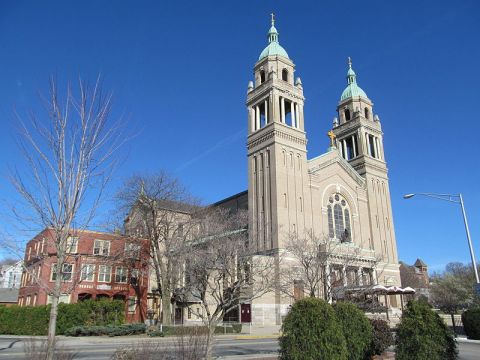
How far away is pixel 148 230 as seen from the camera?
38.1 m

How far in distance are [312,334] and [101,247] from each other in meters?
35.6

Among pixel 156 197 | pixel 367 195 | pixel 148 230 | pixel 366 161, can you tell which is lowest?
pixel 148 230

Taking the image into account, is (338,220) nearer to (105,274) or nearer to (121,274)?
(121,274)

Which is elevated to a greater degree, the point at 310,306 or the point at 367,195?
the point at 367,195

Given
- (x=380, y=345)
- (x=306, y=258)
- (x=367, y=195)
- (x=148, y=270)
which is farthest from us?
(x=367, y=195)

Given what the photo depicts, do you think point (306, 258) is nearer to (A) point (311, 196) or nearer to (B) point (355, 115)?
(A) point (311, 196)

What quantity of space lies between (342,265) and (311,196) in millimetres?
10877

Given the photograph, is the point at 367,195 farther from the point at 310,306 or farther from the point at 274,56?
→ the point at 310,306

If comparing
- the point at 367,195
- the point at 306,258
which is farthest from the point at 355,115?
the point at 306,258

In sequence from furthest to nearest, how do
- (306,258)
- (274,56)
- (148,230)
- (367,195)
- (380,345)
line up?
1. (367,195)
2. (274,56)
3. (148,230)
4. (306,258)
5. (380,345)

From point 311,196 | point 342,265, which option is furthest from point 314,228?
point 342,265

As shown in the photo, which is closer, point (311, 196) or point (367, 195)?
point (311, 196)

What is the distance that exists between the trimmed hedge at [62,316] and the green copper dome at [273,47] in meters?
36.6

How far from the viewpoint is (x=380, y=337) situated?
1619 centimetres
